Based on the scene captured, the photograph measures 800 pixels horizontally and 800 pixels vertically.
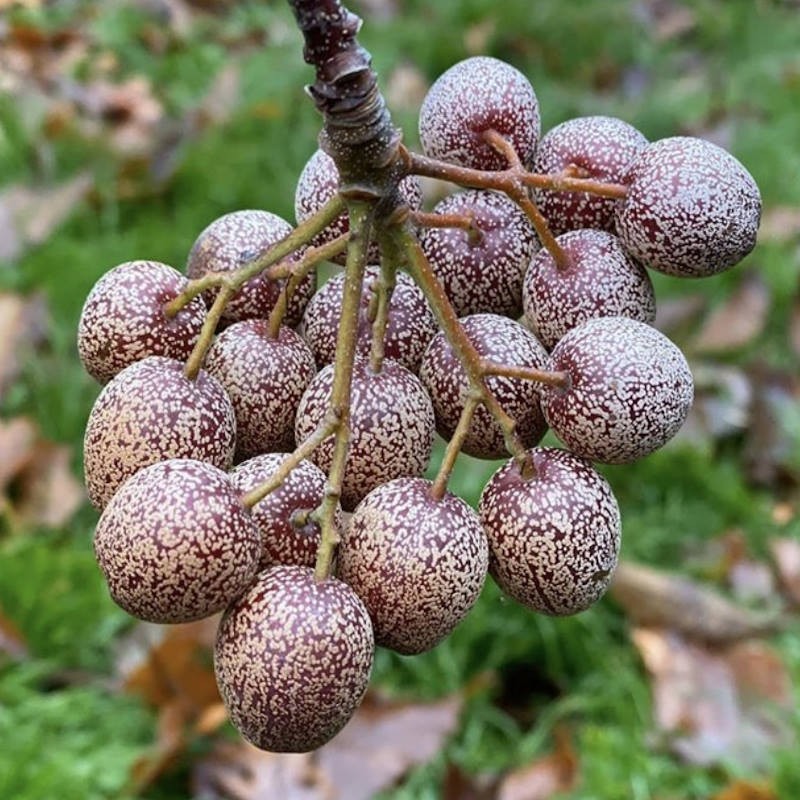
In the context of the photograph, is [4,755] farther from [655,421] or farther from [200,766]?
[655,421]

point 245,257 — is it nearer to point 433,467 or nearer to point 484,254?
point 484,254

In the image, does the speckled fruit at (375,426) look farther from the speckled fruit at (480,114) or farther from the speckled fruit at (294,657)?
the speckled fruit at (480,114)

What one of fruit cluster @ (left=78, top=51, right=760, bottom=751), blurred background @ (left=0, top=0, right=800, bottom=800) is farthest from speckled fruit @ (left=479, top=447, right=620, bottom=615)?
blurred background @ (left=0, top=0, right=800, bottom=800)

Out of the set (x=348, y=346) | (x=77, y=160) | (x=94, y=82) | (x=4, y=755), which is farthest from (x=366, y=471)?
(x=94, y=82)

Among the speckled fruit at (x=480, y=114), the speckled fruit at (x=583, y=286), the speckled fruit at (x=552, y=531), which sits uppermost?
the speckled fruit at (x=480, y=114)

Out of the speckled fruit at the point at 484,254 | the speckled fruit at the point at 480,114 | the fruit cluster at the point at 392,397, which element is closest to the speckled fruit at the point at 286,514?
the fruit cluster at the point at 392,397

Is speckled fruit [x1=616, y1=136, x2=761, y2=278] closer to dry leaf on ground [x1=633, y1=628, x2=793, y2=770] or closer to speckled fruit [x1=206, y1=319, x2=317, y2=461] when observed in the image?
speckled fruit [x1=206, y1=319, x2=317, y2=461]

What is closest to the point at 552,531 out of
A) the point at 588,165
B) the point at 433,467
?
the point at 588,165
